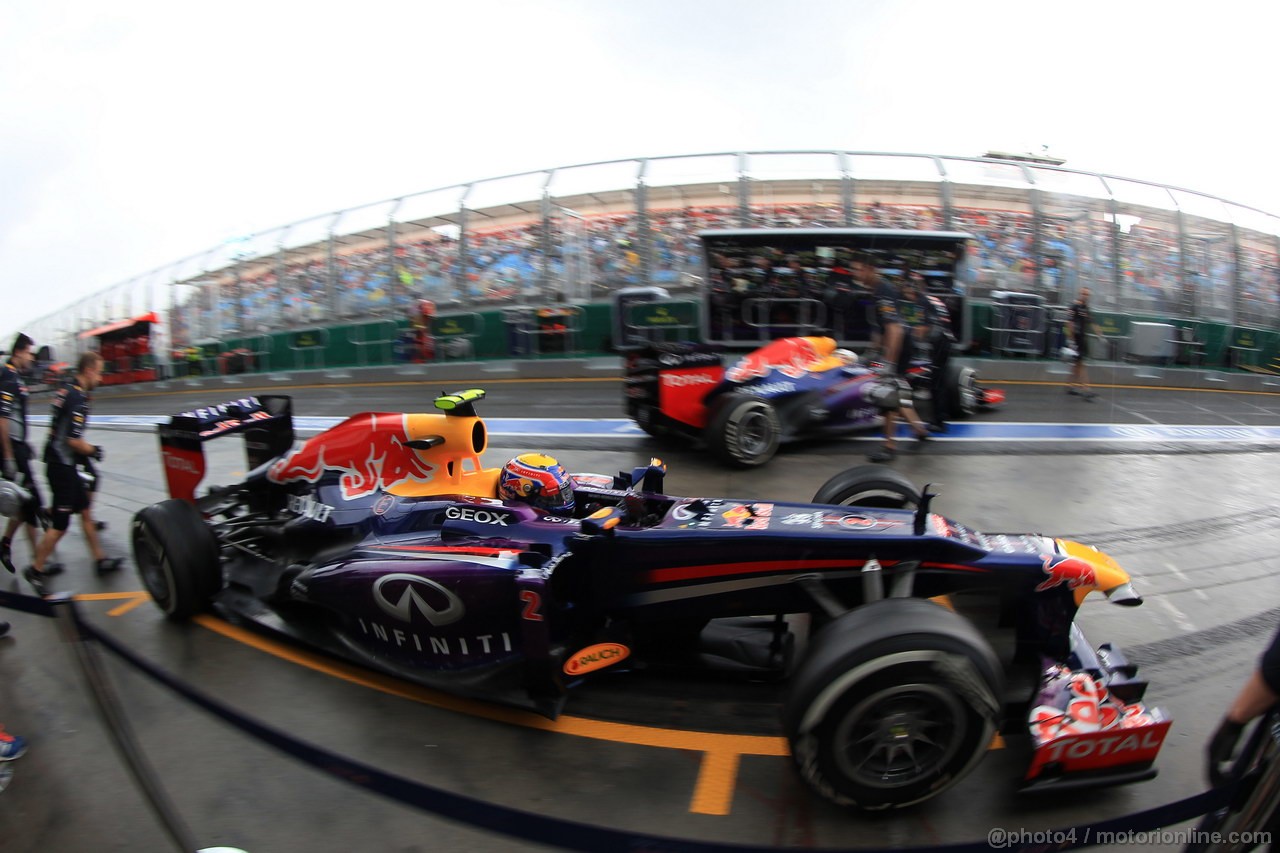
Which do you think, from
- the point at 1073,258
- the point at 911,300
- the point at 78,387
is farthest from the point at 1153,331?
the point at 78,387

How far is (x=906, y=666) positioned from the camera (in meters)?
2.68

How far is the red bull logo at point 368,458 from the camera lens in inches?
192

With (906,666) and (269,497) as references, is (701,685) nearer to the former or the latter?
(906,666)

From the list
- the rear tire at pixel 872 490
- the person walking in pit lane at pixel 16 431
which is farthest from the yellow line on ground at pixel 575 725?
the person walking in pit lane at pixel 16 431

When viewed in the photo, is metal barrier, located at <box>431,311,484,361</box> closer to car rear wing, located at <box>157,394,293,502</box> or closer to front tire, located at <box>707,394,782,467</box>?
front tire, located at <box>707,394,782,467</box>

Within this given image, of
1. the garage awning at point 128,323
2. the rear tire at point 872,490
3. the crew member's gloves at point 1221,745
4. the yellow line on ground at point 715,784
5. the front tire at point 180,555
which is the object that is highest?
the garage awning at point 128,323

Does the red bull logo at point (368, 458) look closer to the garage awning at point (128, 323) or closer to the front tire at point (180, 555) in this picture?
the front tire at point (180, 555)

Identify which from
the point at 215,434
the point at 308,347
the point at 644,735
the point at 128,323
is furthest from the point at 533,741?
the point at 128,323

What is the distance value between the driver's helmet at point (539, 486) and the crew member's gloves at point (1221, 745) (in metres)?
3.15

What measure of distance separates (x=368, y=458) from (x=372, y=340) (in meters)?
13.2

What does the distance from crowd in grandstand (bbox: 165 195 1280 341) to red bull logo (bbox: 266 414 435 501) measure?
10.4 meters

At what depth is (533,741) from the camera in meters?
3.45

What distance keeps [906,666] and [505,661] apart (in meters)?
1.80

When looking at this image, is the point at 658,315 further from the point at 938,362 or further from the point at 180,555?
the point at 180,555
